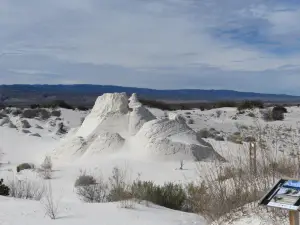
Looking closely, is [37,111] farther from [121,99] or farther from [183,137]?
[183,137]

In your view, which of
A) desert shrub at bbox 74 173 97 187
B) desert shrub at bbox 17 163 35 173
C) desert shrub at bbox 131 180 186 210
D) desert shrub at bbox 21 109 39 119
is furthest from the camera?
desert shrub at bbox 21 109 39 119

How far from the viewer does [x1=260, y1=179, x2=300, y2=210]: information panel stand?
4887 millimetres

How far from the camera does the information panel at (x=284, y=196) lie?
489 cm

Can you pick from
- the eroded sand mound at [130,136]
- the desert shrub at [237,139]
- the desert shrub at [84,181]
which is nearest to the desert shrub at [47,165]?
the eroded sand mound at [130,136]

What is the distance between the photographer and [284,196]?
503cm

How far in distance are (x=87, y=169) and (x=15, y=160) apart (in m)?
5.11

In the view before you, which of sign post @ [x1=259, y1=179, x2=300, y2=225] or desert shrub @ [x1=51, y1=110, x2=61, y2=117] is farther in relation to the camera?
desert shrub @ [x1=51, y1=110, x2=61, y2=117]

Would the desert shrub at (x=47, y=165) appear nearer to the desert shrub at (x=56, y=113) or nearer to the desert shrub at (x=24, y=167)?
the desert shrub at (x=24, y=167)

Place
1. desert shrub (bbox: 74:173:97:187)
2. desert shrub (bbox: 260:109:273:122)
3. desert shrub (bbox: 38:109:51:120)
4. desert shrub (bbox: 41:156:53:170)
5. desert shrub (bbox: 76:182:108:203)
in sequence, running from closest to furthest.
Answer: desert shrub (bbox: 76:182:108:203) → desert shrub (bbox: 74:173:97:187) → desert shrub (bbox: 41:156:53:170) → desert shrub (bbox: 260:109:273:122) → desert shrub (bbox: 38:109:51:120)

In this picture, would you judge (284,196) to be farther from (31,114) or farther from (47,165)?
(31,114)

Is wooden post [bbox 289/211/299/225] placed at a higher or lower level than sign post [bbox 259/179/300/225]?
lower

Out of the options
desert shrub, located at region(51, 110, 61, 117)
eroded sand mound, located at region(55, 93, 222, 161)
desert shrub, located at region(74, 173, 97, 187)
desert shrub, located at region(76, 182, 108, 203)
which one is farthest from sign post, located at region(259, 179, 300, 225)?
desert shrub, located at region(51, 110, 61, 117)

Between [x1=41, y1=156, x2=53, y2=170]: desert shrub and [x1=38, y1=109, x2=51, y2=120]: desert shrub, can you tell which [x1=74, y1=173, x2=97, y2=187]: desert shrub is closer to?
[x1=41, y1=156, x2=53, y2=170]: desert shrub

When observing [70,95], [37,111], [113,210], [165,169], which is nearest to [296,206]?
[113,210]
